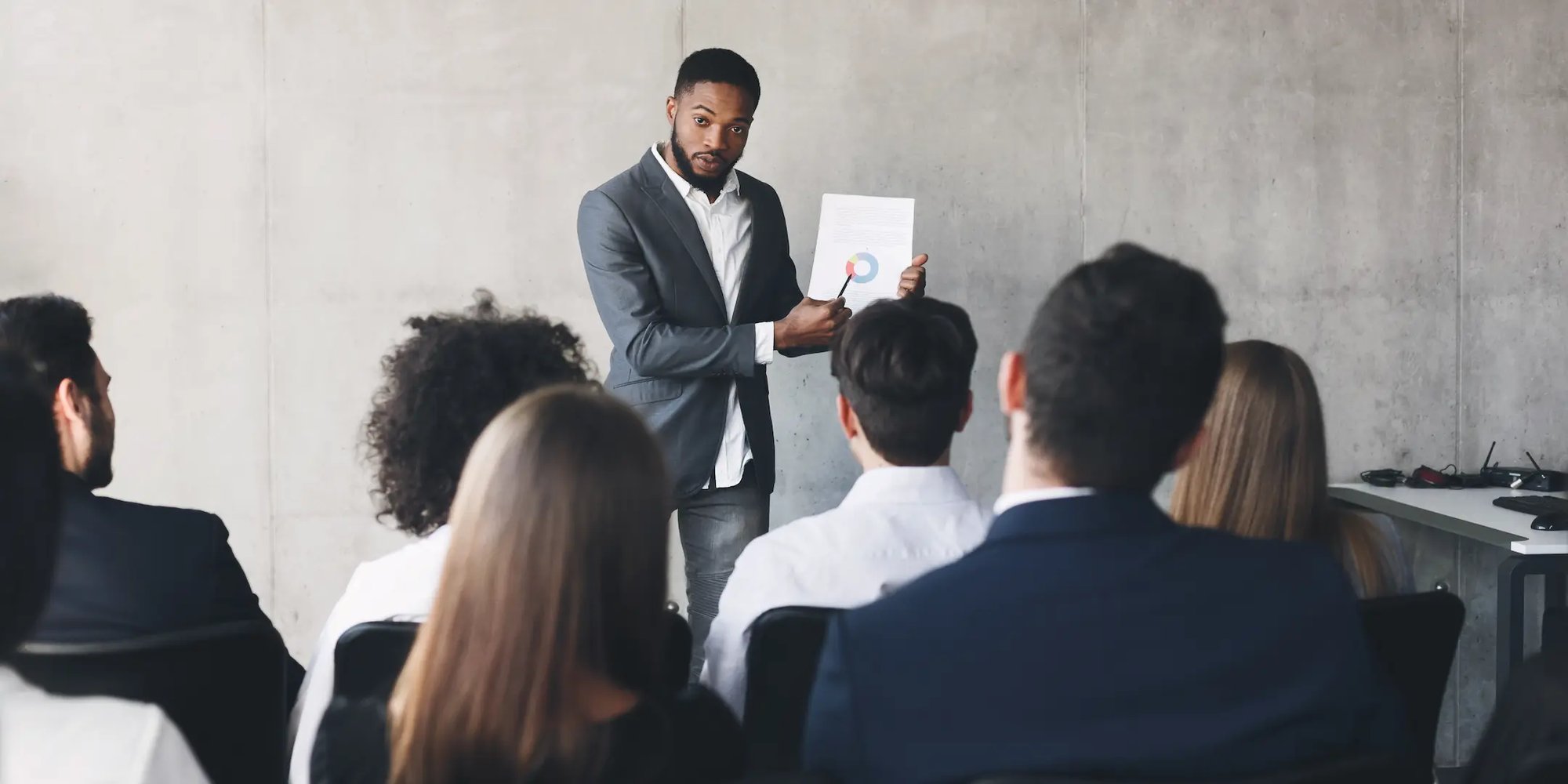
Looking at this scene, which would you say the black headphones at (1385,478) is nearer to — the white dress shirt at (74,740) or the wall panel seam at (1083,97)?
the wall panel seam at (1083,97)

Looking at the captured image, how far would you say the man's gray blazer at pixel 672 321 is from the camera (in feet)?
9.73

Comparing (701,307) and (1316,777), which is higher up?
(701,307)

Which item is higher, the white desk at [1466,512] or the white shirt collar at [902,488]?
the white shirt collar at [902,488]

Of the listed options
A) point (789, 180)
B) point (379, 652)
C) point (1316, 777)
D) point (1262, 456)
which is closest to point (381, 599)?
point (379, 652)

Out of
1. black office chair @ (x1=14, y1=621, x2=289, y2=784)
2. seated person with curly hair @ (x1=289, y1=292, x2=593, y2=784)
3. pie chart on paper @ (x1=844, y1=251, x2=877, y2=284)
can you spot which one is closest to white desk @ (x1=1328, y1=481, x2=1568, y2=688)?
pie chart on paper @ (x1=844, y1=251, x2=877, y2=284)

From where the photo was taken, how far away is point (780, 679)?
5.27 ft

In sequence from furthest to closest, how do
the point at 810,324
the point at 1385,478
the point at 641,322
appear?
the point at 1385,478, the point at 641,322, the point at 810,324

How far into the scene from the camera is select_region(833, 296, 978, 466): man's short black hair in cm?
197

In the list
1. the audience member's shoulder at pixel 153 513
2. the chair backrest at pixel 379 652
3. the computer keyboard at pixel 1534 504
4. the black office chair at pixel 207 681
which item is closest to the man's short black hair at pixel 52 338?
the audience member's shoulder at pixel 153 513

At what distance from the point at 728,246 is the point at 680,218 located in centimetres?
16

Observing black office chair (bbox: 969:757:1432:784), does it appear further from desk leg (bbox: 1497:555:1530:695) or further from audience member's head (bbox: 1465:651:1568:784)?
desk leg (bbox: 1497:555:1530:695)

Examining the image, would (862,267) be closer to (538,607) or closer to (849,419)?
(849,419)

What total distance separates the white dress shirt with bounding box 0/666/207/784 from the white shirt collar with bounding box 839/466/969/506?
1.04m

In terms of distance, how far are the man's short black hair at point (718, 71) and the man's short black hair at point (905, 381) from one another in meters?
1.21
